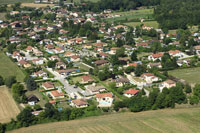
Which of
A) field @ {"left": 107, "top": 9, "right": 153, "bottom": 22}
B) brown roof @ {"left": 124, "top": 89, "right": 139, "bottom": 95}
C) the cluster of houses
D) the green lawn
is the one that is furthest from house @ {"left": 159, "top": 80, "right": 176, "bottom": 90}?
field @ {"left": 107, "top": 9, "right": 153, "bottom": 22}

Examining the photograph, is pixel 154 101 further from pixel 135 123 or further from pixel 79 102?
pixel 79 102

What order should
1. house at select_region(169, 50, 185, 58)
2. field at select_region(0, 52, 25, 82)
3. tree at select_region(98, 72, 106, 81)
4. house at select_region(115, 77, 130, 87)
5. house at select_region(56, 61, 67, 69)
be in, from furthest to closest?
1. house at select_region(169, 50, 185, 58)
2. house at select_region(56, 61, 67, 69)
3. field at select_region(0, 52, 25, 82)
4. tree at select_region(98, 72, 106, 81)
5. house at select_region(115, 77, 130, 87)

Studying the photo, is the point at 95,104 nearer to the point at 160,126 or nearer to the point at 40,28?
the point at 160,126

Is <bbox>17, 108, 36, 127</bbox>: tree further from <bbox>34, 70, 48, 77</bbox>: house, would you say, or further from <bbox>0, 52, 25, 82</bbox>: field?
<bbox>34, 70, 48, 77</bbox>: house

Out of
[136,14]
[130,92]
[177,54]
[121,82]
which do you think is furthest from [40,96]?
[136,14]

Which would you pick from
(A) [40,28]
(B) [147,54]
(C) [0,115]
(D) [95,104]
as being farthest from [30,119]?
(A) [40,28]

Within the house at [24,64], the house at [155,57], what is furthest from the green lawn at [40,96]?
the house at [155,57]
